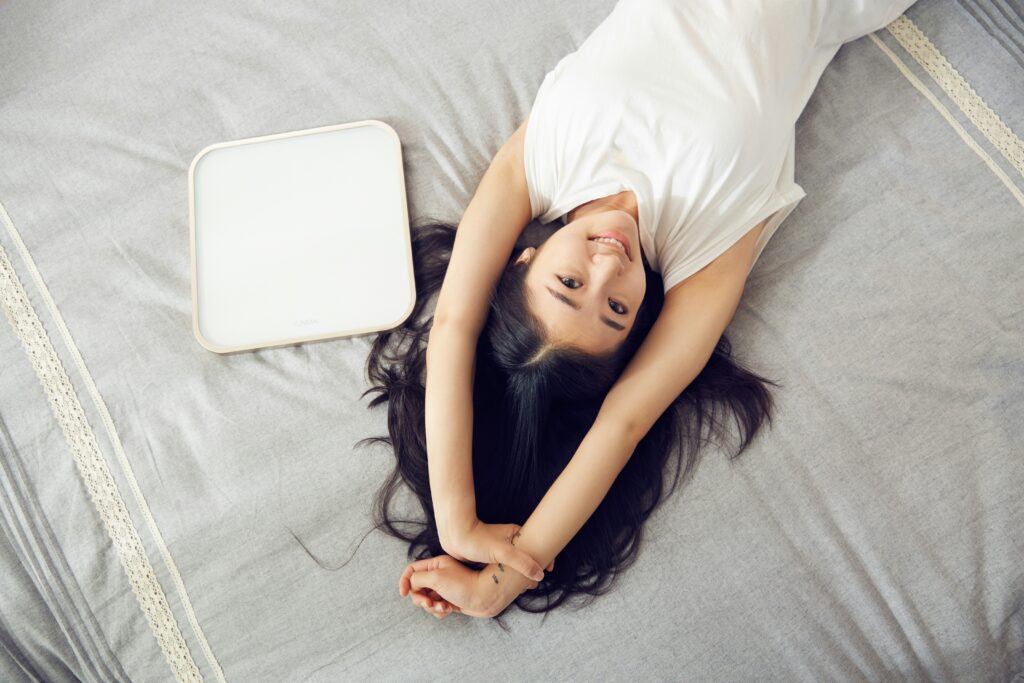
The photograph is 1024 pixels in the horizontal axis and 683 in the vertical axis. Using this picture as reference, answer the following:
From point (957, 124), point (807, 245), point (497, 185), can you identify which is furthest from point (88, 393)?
point (957, 124)

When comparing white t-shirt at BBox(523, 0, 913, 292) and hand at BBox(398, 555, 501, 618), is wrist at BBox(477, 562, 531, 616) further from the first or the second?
white t-shirt at BBox(523, 0, 913, 292)

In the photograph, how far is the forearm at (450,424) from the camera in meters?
0.94

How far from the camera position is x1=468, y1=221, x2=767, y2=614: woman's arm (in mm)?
935

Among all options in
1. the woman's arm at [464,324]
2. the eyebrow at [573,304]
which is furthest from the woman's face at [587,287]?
the woman's arm at [464,324]

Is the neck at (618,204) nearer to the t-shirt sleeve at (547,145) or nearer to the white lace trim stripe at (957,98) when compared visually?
the t-shirt sleeve at (547,145)

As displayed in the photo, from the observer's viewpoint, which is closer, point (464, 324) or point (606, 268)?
point (606, 268)

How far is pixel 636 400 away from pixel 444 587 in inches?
13.8

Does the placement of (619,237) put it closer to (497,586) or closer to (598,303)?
(598,303)

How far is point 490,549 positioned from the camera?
922mm

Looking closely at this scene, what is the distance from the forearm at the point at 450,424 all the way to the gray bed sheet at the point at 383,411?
3.9 inches

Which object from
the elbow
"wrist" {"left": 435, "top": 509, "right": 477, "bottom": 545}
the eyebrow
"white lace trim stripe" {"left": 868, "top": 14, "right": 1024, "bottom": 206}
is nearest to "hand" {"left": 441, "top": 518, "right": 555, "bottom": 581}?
"wrist" {"left": 435, "top": 509, "right": 477, "bottom": 545}

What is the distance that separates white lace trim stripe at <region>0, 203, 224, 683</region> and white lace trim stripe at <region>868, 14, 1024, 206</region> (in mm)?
1320

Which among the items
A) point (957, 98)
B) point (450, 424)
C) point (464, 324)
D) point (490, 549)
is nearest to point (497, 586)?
point (490, 549)

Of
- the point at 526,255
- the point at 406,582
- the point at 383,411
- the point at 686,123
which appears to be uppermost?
the point at 686,123
